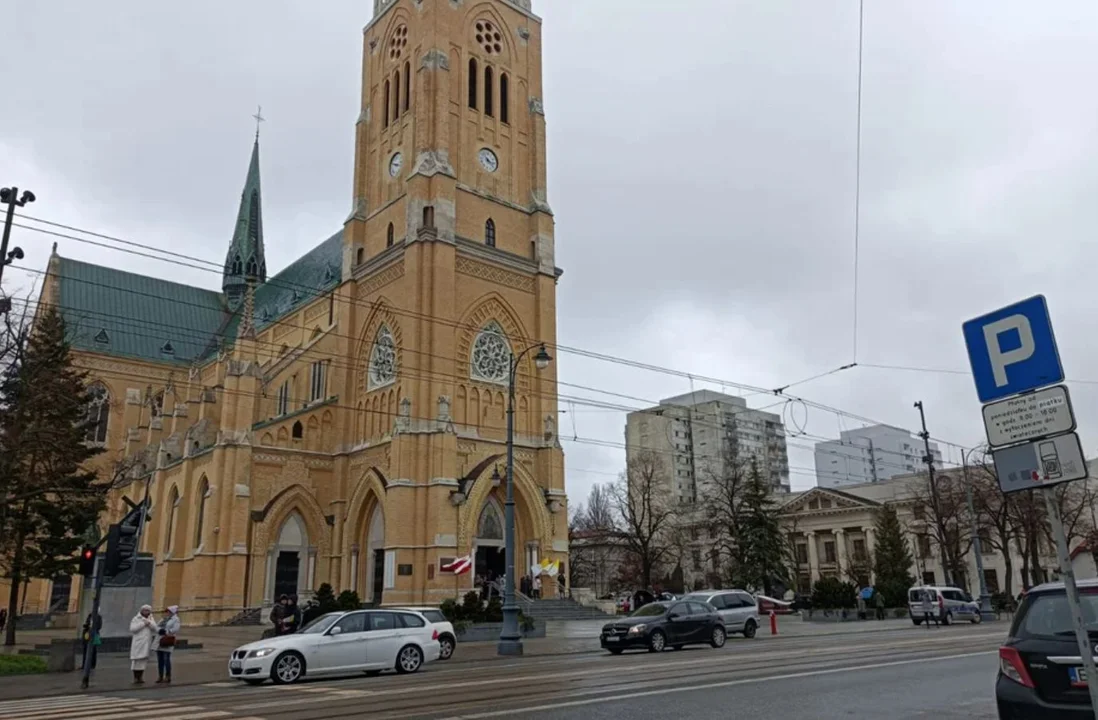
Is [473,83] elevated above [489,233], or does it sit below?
above

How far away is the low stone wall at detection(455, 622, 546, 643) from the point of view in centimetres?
2462

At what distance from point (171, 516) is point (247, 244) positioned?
1390 inches

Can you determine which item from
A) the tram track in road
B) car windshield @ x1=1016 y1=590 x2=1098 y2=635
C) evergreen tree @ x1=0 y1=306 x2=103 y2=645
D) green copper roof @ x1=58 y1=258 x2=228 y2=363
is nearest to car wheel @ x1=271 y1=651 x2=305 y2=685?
the tram track in road

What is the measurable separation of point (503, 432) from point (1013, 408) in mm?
34767

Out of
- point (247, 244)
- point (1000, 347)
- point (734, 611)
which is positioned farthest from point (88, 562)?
point (247, 244)

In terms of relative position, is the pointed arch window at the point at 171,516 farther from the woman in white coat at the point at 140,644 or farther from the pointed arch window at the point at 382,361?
the woman in white coat at the point at 140,644

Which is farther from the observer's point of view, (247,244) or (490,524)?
(247,244)

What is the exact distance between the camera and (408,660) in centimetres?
1612

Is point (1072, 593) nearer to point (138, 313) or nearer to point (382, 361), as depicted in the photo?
point (382, 361)

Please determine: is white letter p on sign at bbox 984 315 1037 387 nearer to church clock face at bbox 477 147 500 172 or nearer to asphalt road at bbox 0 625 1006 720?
asphalt road at bbox 0 625 1006 720

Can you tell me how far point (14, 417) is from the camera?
20.1m

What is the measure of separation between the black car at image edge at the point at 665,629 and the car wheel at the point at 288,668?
24.4 ft

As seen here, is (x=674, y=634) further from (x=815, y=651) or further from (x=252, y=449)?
(x=252, y=449)

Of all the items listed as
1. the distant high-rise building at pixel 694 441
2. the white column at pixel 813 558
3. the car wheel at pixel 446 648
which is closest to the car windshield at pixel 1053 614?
the car wheel at pixel 446 648
